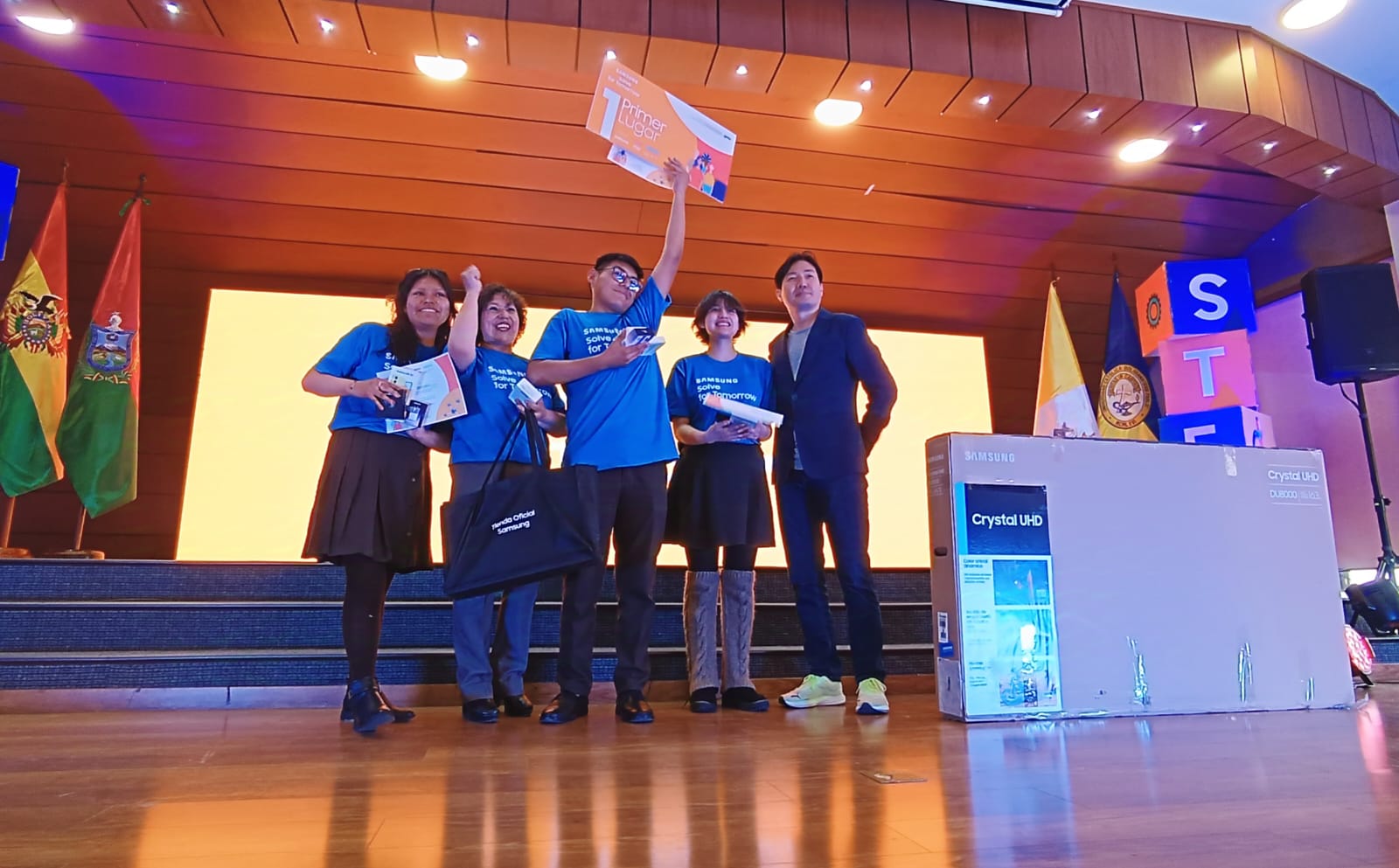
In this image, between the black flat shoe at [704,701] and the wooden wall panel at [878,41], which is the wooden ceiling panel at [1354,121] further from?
the black flat shoe at [704,701]

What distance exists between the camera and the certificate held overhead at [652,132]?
2.02 metres

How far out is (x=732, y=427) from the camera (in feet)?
6.98

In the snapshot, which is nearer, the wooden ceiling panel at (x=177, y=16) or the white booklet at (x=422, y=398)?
the white booklet at (x=422, y=398)

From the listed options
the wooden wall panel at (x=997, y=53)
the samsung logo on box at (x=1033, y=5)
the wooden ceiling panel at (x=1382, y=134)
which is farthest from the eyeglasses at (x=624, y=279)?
the wooden ceiling panel at (x=1382, y=134)

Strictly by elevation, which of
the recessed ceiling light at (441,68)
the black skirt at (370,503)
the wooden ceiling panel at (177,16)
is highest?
the recessed ceiling light at (441,68)

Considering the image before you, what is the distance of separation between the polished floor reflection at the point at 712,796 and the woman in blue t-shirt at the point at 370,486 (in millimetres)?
182

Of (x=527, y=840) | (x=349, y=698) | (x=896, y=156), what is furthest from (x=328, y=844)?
(x=896, y=156)

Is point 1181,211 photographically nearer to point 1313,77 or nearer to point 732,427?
point 1313,77

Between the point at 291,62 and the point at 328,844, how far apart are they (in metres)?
3.19

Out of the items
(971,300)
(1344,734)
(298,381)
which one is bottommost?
(1344,734)

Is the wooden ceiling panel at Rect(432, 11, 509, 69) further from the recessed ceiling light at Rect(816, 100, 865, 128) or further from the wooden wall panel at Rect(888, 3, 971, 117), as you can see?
the wooden wall panel at Rect(888, 3, 971, 117)

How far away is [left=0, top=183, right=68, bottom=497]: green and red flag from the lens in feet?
10.8

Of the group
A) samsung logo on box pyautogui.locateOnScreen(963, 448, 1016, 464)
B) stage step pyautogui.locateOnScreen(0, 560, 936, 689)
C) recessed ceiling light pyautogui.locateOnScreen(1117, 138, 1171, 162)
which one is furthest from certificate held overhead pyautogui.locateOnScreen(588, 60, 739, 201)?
recessed ceiling light pyautogui.locateOnScreen(1117, 138, 1171, 162)

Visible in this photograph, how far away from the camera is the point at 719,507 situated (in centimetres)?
220
